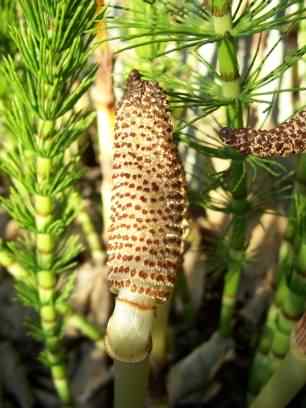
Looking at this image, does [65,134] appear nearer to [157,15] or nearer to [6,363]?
[157,15]

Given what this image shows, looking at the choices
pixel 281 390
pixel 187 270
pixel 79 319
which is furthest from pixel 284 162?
pixel 281 390

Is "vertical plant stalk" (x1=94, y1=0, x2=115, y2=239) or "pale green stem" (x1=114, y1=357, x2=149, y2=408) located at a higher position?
"vertical plant stalk" (x1=94, y1=0, x2=115, y2=239)

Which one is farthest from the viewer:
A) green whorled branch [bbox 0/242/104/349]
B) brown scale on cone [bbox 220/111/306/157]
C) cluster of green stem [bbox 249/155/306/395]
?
green whorled branch [bbox 0/242/104/349]

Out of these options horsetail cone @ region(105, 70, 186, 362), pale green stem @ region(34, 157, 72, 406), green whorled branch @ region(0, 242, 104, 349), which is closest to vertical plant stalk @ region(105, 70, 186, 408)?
horsetail cone @ region(105, 70, 186, 362)

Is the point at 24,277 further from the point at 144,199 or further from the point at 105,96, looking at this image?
the point at 144,199

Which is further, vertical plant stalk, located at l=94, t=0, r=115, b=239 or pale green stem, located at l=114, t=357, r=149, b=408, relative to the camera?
vertical plant stalk, located at l=94, t=0, r=115, b=239

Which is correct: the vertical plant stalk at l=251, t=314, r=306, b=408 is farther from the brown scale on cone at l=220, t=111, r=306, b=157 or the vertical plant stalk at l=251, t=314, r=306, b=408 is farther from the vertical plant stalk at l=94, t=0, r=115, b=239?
the vertical plant stalk at l=94, t=0, r=115, b=239

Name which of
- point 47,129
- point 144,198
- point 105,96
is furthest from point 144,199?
point 105,96
